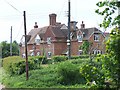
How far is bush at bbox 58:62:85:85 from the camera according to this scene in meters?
25.6

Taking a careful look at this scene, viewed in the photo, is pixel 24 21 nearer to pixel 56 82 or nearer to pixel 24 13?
pixel 24 13

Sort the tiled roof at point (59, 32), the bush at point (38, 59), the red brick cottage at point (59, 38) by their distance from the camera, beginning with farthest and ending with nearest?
the tiled roof at point (59, 32) → the red brick cottage at point (59, 38) → the bush at point (38, 59)

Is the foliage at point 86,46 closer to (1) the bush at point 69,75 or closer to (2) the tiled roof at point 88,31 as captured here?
(2) the tiled roof at point 88,31

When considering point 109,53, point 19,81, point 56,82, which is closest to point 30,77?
point 19,81

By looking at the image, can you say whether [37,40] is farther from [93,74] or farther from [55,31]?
[93,74]

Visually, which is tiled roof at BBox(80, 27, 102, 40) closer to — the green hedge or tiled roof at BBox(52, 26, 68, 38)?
tiled roof at BBox(52, 26, 68, 38)

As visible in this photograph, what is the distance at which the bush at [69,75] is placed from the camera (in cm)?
2562

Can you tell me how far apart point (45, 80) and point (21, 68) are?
5565 millimetres

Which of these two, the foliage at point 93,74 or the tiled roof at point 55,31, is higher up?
the tiled roof at point 55,31

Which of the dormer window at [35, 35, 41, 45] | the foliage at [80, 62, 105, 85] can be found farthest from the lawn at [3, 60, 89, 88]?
the dormer window at [35, 35, 41, 45]

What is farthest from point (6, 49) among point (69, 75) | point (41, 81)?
point (69, 75)

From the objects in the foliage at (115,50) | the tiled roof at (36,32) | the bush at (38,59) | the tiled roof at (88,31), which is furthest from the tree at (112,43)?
the tiled roof at (36,32)

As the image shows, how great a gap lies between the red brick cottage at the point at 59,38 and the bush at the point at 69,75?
95.3 feet

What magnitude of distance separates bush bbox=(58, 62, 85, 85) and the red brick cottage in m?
29.1
